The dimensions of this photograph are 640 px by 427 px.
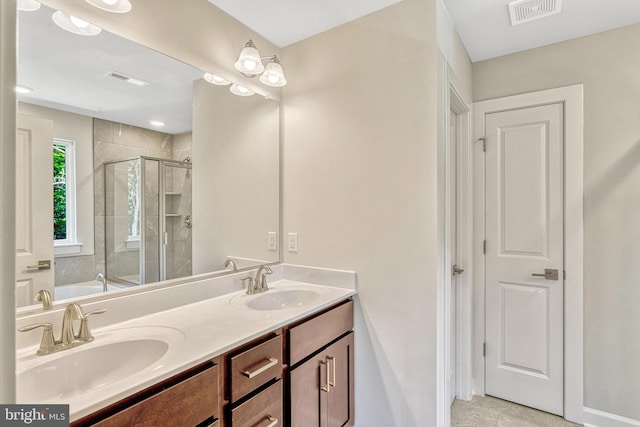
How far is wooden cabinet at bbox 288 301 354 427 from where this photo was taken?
1406 mm

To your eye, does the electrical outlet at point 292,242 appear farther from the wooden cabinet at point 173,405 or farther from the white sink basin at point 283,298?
the wooden cabinet at point 173,405

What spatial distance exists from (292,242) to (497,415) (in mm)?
1749

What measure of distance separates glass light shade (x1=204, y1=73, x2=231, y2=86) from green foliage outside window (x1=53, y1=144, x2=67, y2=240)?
0.77m

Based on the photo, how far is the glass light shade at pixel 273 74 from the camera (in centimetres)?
182

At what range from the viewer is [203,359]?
3.30ft

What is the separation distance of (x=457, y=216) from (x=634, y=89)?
1.20 metres

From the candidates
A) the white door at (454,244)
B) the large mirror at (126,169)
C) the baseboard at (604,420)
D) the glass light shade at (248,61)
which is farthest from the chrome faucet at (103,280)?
the baseboard at (604,420)

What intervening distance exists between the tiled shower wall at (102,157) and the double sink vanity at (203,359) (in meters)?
0.13

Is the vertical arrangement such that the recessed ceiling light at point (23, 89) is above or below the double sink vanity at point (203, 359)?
above

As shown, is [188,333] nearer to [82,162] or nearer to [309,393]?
[309,393]

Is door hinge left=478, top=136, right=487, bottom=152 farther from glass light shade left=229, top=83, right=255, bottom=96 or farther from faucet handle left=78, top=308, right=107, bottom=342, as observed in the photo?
faucet handle left=78, top=308, right=107, bottom=342

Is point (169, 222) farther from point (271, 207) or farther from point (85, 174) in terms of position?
point (271, 207)

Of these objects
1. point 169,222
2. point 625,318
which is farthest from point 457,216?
point 169,222

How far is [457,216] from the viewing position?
7.38 ft
